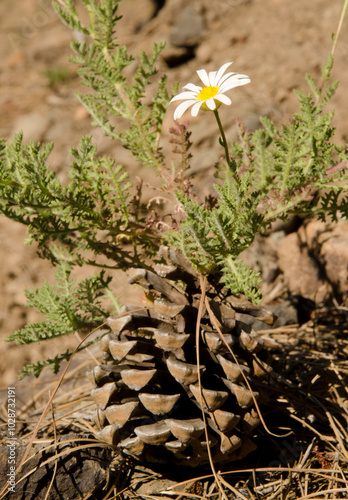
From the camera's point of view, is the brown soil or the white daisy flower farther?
the brown soil

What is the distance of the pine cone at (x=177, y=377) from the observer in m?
1.34

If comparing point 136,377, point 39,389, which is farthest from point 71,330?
point 39,389

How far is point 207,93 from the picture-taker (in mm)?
1356

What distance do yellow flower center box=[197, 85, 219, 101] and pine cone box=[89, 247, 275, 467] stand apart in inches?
18.9

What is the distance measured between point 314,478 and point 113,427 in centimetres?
72

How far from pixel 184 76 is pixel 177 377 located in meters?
3.02

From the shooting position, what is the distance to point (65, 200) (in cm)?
141

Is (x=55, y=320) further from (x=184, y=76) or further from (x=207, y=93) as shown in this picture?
(x=184, y=76)

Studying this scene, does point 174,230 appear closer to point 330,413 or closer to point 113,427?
point 113,427

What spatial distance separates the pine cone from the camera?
4.39ft

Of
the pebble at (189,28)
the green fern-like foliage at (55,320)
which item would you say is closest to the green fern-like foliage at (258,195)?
the green fern-like foliage at (55,320)

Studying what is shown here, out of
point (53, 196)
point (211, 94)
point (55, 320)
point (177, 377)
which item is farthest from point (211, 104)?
point (55, 320)

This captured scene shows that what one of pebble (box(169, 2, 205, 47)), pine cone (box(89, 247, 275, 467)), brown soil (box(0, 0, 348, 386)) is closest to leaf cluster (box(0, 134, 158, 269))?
pine cone (box(89, 247, 275, 467))

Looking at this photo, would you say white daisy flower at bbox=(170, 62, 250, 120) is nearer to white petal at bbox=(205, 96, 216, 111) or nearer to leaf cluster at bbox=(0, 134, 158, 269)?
white petal at bbox=(205, 96, 216, 111)
